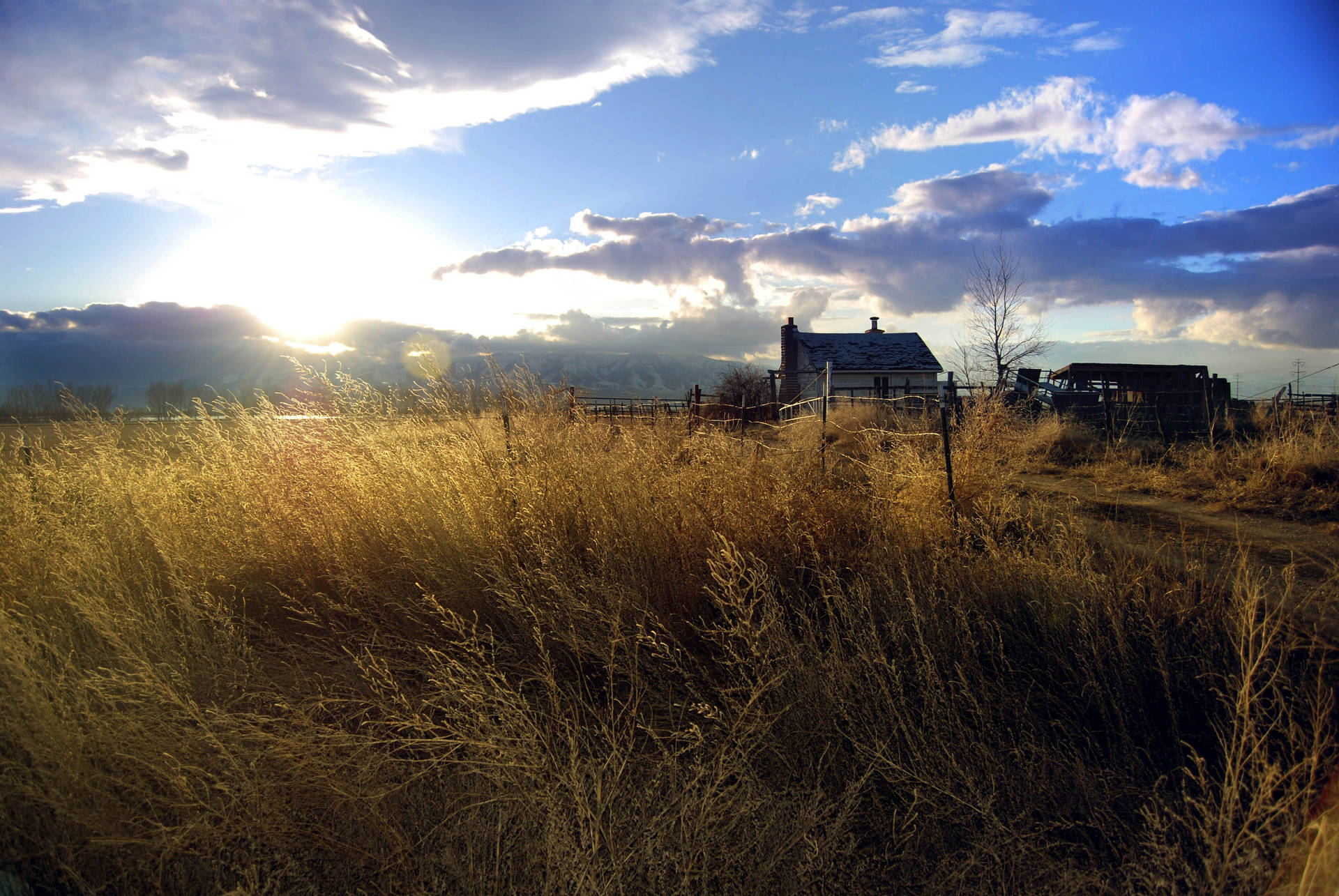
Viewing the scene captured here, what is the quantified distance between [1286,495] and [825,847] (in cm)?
894

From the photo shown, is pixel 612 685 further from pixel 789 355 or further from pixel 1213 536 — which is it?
pixel 789 355

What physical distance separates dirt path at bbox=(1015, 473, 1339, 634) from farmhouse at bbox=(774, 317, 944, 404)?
28.8 meters

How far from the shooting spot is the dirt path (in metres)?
4.64

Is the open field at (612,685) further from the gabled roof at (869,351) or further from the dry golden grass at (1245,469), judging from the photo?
the gabled roof at (869,351)

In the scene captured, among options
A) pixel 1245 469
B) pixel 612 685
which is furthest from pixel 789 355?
pixel 612 685

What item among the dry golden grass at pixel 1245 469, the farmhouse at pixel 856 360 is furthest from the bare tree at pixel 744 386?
the dry golden grass at pixel 1245 469

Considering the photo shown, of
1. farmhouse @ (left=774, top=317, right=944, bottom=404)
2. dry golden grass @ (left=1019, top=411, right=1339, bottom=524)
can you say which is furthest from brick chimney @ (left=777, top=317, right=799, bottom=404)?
dry golden grass @ (left=1019, top=411, right=1339, bottom=524)

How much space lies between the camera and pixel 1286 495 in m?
7.55

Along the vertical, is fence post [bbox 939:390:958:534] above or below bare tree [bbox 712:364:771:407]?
below

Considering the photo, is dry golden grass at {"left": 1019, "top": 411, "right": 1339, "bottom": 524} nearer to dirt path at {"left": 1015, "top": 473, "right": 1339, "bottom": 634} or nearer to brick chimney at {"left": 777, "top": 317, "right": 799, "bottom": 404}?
dirt path at {"left": 1015, "top": 473, "right": 1339, "bottom": 634}

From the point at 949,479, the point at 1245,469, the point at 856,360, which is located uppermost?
the point at 856,360

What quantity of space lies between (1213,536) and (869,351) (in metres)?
36.0

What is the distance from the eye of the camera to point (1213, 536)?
20.5 ft

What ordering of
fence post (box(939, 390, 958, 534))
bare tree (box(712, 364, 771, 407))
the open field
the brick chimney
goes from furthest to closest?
1. the brick chimney
2. bare tree (box(712, 364, 771, 407))
3. fence post (box(939, 390, 958, 534))
4. the open field
